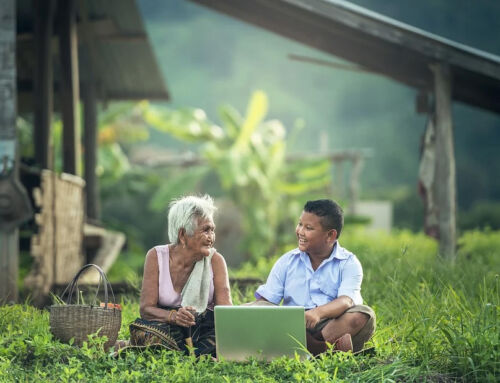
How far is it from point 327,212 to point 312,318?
0.71 m

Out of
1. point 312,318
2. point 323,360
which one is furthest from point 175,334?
point 323,360

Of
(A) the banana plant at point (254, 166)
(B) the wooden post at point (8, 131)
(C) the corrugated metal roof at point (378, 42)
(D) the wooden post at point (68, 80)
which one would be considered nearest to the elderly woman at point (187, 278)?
(B) the wooden post at point (8, 131)

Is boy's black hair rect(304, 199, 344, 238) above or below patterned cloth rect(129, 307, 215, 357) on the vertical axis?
above

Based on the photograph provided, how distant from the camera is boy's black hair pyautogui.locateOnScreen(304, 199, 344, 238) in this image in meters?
4.89

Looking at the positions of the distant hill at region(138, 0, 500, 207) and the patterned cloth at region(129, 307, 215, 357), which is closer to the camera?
the patterned cloth at region(129, 307, 215, 357)

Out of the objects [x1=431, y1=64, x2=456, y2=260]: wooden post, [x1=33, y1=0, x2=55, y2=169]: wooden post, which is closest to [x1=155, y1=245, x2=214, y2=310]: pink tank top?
[x1=431, y1=64, x2=456, y2=260]: wooden post

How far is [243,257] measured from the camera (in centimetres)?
2195

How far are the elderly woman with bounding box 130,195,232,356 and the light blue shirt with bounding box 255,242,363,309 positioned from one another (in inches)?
14.8

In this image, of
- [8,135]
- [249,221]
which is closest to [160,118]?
[249,221]

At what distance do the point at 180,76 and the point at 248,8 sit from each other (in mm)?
40048

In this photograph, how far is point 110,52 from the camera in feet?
42.7

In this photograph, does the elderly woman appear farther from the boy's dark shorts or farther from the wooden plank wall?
the wooden plank wall

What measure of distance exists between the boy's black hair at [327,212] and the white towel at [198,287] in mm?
756

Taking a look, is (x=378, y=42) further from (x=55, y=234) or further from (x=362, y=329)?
(x=362, y=329)
